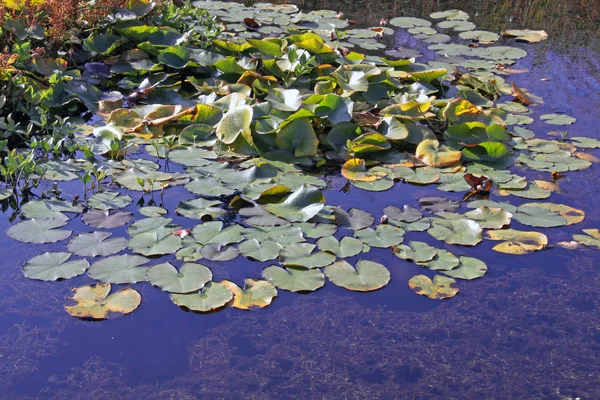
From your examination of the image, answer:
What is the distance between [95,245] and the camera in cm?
267

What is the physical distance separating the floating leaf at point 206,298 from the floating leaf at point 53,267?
0.42m

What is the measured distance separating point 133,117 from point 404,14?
12.6ft

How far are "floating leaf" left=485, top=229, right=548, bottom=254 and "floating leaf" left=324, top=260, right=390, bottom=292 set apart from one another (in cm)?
60

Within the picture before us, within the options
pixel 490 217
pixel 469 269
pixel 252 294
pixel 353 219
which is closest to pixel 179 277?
pixel 252 294

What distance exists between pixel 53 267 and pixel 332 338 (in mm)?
1140

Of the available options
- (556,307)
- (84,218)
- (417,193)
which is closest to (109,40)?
(84,218)

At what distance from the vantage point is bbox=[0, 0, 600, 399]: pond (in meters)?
2.07

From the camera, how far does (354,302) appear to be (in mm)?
2477

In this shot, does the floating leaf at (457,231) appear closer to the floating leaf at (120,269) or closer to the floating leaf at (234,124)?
the floating leaf at (234,124)

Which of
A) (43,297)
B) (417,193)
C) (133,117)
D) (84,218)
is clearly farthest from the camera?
(133,117)

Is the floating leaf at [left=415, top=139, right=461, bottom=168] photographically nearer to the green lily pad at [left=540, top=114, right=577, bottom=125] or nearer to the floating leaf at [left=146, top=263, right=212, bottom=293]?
the green lily pad at [left=540, top=114, right=577, bottom=125]

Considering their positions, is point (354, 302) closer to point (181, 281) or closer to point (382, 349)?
point (382, 349)

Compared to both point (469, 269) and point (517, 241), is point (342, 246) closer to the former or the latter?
point (469, 269)

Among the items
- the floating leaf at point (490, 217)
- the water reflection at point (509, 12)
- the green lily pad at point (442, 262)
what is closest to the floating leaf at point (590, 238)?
the floating leaf at point (490, 217)
